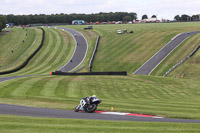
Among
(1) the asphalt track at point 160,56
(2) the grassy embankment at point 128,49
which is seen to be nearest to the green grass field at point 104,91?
(1) the asphalt track at point 160,56

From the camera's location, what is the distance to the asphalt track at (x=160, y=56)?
220 feet

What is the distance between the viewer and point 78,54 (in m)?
87.6

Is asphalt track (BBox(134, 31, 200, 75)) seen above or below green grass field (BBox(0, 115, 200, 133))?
below

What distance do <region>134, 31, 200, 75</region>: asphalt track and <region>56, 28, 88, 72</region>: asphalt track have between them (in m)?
16.8

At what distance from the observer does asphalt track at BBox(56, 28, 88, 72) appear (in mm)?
75750

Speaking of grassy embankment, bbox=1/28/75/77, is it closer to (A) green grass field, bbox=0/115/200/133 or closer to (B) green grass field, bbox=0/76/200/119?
(B) green grass field, bbox=0/76/200/119

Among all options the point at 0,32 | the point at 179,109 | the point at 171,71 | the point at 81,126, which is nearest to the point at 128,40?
the point at 171,71

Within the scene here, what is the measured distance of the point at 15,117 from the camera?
2095cm

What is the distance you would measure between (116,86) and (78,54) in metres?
44.6

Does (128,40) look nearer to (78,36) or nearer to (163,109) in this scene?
(78,36)

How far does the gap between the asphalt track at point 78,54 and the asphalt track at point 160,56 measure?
1683cm

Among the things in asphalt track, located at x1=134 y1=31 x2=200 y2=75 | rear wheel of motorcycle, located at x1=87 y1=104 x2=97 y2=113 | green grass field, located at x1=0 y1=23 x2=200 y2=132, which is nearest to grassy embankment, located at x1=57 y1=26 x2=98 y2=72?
green grass field, located at x1=0 y1=23 x2=200 y2=132

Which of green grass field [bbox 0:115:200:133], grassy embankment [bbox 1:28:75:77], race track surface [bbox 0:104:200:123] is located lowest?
grassy embankment [bbox 1:28:75:77]

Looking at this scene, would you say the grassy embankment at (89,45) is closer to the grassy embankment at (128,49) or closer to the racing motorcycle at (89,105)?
the grassy embankment at (128,49)
